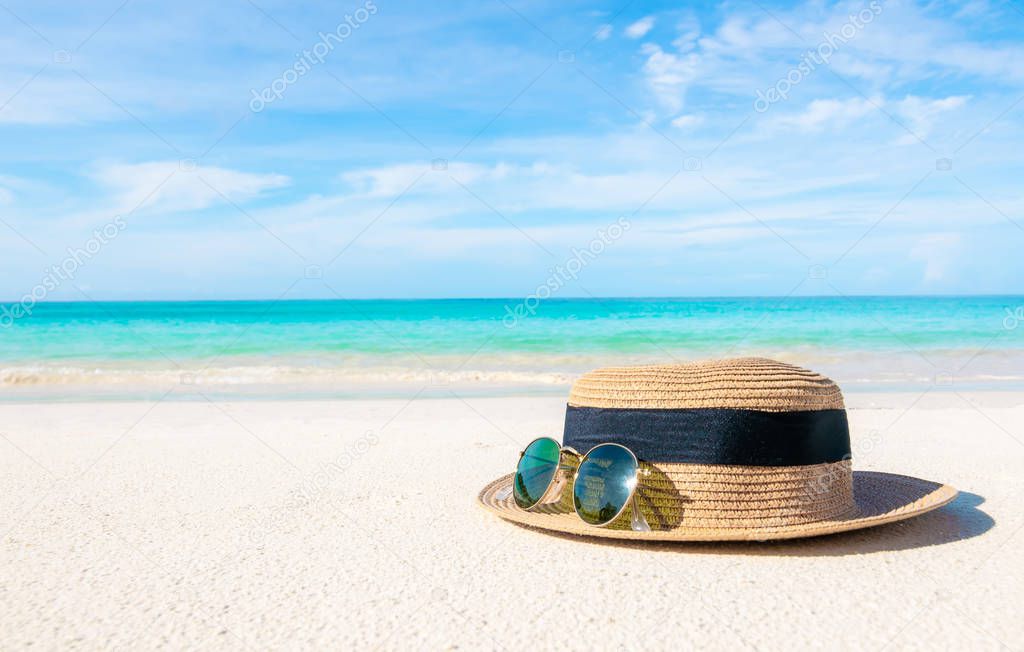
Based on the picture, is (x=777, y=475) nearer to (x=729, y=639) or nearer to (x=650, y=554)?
(x=650, y=554)

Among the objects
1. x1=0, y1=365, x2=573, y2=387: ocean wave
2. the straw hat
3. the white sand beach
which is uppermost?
the straw hat

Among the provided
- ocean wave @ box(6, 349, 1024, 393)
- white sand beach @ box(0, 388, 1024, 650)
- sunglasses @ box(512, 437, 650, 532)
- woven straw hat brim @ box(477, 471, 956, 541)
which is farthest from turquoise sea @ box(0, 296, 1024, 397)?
sunglasses @ box(512, 437, 650, 532)

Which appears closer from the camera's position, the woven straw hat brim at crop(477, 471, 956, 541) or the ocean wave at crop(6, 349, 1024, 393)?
A: the woven straw hat brim at crop(477, 471, 956, 541)

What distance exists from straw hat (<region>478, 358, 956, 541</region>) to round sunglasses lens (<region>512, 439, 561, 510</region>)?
0.26m

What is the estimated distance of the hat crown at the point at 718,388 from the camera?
3.86 m

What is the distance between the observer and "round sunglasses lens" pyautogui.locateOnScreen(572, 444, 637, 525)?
12.8 ft

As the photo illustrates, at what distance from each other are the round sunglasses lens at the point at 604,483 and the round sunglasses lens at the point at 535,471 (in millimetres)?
281

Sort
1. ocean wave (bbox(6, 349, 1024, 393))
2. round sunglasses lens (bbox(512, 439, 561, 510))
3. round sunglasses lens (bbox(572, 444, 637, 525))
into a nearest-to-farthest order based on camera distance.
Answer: round sunglasses lens (bbox(572, 444, 637, 525))
round sunglasses lens (bbox(512, 439, 561, 510))
ocean wave (bbox(6, 349, 1024, 393))

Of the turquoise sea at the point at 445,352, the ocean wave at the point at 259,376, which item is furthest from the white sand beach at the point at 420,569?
the ocean wave at the point at 259,376

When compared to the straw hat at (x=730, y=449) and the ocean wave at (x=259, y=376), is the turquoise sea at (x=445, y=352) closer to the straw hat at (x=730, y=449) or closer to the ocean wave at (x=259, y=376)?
the ocean wave at (x=259, y=376)

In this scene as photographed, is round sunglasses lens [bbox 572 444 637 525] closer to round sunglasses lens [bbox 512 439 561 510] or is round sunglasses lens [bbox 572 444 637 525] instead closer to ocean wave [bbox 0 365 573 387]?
round sunglasses lens [bbox 512 439 561 510]

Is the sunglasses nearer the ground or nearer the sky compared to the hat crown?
nearer the ground

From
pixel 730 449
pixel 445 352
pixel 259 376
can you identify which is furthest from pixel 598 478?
pixel 445 352

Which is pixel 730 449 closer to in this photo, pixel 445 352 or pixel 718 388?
pixel 718 388
